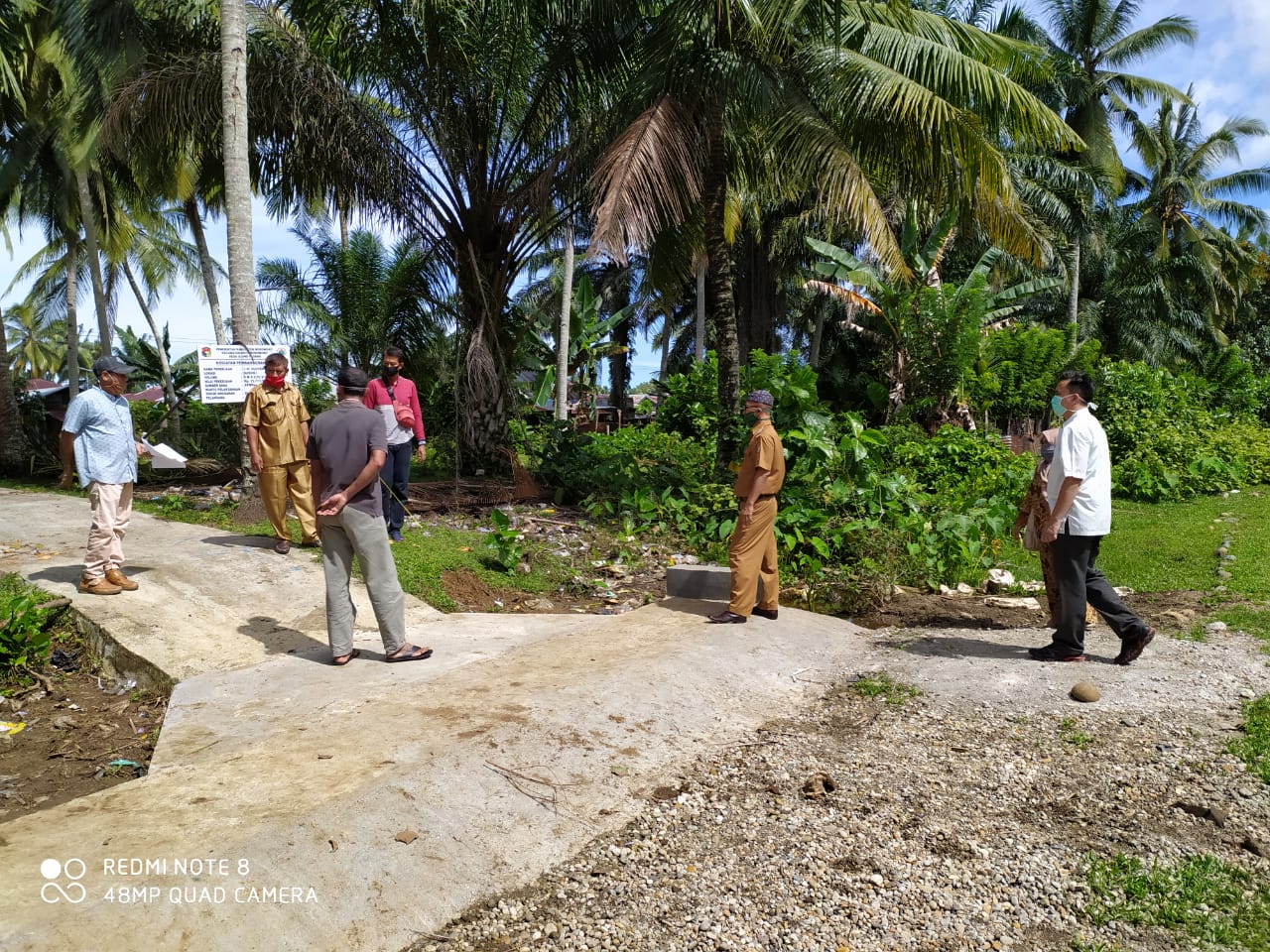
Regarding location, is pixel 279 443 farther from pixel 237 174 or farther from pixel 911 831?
pixel 911 831

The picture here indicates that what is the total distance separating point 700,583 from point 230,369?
4728 mm

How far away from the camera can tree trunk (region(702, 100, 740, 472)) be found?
9648 mm

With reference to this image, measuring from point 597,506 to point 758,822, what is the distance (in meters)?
6.38

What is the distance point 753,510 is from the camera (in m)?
6.25

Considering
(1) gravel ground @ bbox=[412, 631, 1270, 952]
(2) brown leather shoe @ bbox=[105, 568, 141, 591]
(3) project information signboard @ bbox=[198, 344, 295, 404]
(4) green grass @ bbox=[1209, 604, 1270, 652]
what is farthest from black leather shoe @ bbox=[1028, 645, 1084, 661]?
(3) project information signboard @ bbox=[198, 344, 295, 404]

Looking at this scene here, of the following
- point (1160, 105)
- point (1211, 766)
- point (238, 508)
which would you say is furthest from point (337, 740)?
point (1160, 105)

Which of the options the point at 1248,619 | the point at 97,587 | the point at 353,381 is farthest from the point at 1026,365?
the point at 97,587

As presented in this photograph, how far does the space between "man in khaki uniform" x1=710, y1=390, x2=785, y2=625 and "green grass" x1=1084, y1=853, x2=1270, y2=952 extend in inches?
126

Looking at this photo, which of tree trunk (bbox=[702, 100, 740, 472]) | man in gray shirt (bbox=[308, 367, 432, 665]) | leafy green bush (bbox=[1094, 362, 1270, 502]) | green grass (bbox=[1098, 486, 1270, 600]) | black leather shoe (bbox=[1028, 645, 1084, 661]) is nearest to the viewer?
man in gray shirt (bbox=[308, 367, 432, 665])

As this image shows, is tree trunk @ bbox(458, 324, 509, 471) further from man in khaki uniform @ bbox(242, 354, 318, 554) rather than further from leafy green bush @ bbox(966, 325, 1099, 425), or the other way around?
leafy green bush @ bbox(966, 325, 1099, 425)

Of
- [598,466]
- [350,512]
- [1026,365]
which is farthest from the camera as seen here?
[1026,365]

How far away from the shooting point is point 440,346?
18812 millimetres

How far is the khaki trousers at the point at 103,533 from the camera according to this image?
5.81 meters

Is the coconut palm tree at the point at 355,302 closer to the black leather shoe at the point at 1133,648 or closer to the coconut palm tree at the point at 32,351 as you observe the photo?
the black leather shoe at the point at 1133,648
